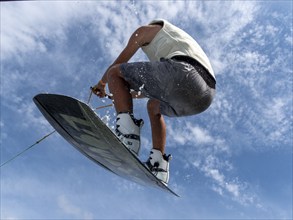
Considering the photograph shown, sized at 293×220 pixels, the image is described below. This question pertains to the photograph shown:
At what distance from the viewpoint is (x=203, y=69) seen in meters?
5.93

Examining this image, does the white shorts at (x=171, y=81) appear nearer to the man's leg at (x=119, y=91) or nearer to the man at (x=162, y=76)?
the man at (x=162, y=76)

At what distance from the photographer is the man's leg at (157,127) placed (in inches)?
256

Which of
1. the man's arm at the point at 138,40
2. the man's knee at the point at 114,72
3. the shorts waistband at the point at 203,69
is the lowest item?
the man's knee at the point at 114,72

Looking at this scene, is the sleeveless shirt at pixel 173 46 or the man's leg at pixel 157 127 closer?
the sleeveless shirt at pixel 173 46

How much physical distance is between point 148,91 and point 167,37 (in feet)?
2.90

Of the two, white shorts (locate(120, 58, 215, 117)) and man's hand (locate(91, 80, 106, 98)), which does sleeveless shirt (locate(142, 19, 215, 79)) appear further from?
man's hand (locate(91, 80, 106, 98))

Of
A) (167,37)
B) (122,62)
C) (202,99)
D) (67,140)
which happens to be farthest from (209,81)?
(67,140)

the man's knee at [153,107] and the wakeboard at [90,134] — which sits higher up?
the man's knee at [153,107]

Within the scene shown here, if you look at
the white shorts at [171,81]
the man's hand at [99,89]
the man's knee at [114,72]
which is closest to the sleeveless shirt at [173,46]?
the white shorts at [171,81]

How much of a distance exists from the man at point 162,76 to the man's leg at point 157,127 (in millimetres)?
225

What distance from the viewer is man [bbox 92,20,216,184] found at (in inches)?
223

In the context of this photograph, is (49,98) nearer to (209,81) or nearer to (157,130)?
(157,130)

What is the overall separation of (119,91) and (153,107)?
0.85 m

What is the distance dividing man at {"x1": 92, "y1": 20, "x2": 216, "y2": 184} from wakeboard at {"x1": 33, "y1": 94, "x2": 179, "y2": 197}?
0.90 ft
